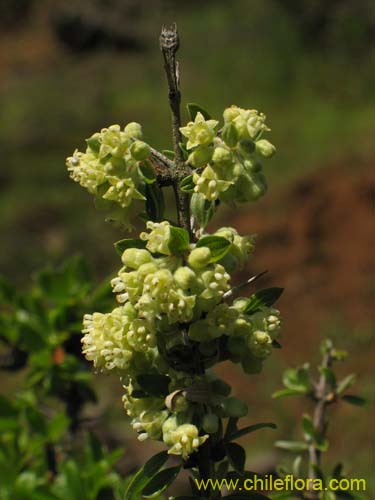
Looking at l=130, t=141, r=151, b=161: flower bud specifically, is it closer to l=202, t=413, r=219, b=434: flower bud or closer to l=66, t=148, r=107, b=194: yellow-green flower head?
l=66, t=148, r=107, b=194: yellow-green flower head

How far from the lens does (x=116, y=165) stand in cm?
113

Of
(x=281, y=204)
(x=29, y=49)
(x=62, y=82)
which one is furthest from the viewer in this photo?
(x=29, y=49)

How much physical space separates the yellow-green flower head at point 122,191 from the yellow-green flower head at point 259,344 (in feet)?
0.84

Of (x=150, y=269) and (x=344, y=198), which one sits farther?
(x=344, y=198)

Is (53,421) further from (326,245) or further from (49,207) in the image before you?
(49,207)

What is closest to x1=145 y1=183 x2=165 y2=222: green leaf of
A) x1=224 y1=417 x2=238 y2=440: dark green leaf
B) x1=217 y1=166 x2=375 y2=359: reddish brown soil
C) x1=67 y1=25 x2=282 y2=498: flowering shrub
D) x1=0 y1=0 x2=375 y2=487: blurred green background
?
x1=67 y1=25 x2=282 y2=498: flowering shrub

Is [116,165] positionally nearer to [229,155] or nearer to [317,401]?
[229,155]

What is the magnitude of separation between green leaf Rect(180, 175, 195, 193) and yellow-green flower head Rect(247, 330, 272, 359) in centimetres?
22

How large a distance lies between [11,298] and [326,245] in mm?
4098

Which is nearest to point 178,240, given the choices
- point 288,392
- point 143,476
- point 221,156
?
point 221,156

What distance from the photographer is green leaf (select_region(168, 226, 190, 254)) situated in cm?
109

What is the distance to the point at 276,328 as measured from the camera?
3.79 feet

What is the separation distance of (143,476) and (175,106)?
1.82 ft

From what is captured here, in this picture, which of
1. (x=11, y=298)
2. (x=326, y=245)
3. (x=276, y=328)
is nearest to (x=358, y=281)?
(x=326, y=245)
